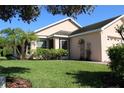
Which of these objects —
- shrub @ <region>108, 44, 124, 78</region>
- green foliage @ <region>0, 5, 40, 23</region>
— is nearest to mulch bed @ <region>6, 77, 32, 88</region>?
green foliage @ <region>0, 5, 40, 23</region>

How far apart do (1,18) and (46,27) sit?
22.1 meters

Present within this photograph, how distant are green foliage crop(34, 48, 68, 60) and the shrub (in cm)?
1688

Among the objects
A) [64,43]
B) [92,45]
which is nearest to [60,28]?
[64,43]

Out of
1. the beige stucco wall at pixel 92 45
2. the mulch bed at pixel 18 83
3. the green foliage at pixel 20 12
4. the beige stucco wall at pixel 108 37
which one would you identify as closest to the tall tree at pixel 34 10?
the green foliage at pixel 20 12

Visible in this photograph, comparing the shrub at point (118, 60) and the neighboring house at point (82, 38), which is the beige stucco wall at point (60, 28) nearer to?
the neighboring house at point (82, 38)

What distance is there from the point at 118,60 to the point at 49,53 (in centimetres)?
1783

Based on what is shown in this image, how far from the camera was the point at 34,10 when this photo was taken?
1111cm

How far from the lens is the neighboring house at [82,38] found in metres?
25.9

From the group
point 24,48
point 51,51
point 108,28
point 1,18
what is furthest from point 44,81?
point 24,48

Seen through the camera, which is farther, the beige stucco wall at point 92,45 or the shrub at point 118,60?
the beige stucco wall at point 92,45

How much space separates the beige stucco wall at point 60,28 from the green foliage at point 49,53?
113 inches

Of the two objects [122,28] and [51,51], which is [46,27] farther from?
[122,28]
